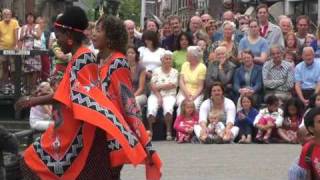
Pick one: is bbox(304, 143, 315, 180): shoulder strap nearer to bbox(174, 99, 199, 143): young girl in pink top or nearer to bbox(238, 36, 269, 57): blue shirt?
bbox(174, 99, 199, 143): young girl in pink top

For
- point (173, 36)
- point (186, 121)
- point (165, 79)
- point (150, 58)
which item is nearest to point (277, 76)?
point (186, 121)

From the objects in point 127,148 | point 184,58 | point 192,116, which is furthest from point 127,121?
point 184,58

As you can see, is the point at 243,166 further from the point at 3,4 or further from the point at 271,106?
the point at 3,4

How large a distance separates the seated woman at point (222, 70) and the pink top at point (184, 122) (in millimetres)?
599

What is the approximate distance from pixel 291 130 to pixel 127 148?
8.22m

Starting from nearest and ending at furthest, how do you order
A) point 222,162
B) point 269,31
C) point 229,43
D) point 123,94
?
point 123,94, point 222,162, point 229,43, point 269,31

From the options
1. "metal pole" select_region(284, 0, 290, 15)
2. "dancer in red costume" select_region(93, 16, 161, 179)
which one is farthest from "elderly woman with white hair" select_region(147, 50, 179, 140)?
"metal pole" select_region(284, 0, 290, 15)

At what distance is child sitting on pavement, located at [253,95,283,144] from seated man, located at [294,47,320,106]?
618 millimetres

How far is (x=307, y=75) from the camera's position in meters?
14.7

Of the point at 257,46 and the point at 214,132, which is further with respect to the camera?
the point at 257,46

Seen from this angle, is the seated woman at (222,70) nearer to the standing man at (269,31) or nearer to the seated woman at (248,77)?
the seated woman at (248,77)

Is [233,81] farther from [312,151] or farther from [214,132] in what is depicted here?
[312,151]

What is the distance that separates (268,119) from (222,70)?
131 cm

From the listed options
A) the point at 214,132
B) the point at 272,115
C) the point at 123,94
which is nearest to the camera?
the point at 123,94
